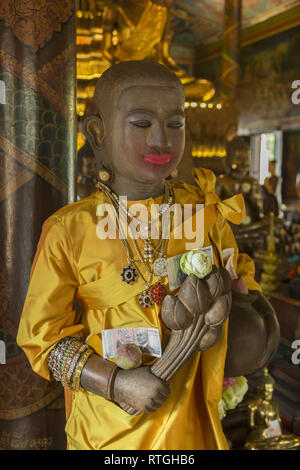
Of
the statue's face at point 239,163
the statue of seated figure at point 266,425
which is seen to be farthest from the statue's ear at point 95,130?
the statue's face at point 239,163

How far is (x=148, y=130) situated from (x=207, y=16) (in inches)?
338

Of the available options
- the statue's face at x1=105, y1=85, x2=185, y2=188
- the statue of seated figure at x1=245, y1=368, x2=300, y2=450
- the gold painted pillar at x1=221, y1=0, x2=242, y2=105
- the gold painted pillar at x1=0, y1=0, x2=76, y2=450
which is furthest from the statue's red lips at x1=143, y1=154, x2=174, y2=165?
the gold painted pillar at x1=221, y1=0, x2=242, y2=105

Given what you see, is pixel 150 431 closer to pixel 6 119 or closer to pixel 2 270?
pixel 2 270

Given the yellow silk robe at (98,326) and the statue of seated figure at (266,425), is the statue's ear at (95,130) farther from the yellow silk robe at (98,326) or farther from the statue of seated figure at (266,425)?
the statue of seated figure at (266,425)

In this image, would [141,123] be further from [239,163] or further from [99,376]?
[239,163]

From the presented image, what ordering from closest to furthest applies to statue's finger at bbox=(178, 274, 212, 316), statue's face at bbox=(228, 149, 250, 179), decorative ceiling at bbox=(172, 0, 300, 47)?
statue's finger at bbox=(178, 274, 212, 316) → statue's face at bbox=(228, 149, 250, 179) → decorative ceiling at bbox=(172, 0, 300, 47)

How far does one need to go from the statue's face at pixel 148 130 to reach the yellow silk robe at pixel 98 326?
0.12 m

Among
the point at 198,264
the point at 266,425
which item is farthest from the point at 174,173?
the point at 266,425

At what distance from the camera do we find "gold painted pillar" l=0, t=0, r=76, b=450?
1344mm

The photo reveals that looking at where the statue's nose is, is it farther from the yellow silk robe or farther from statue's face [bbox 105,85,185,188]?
the yellow silk robe

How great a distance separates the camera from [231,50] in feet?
20.7

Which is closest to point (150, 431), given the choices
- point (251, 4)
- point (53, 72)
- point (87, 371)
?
point (87, 371)

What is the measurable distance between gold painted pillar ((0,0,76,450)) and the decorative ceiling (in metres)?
6.68

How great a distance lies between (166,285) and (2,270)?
23.0 inches
